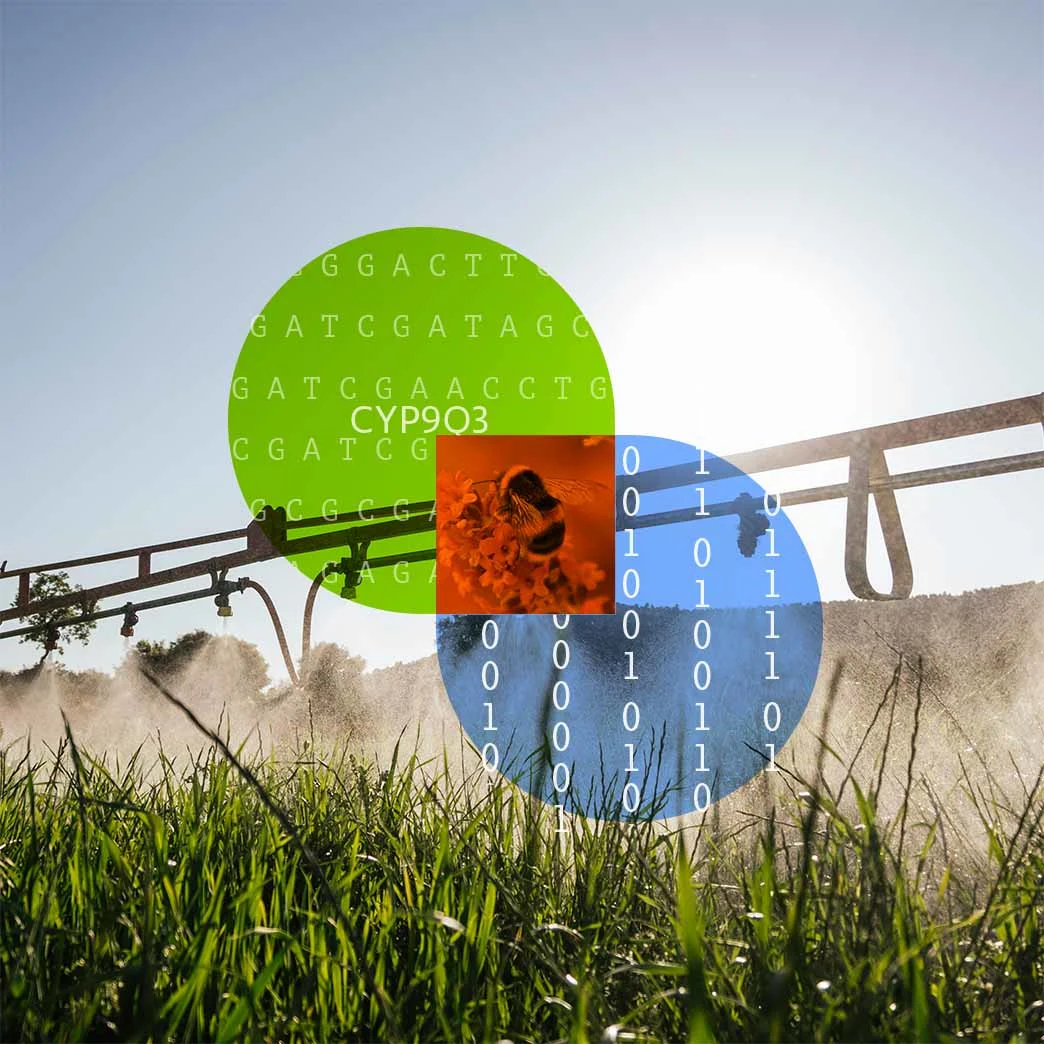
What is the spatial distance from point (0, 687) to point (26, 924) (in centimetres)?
427

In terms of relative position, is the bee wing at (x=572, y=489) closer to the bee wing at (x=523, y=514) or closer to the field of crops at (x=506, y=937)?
the bee wing at (x=523, y=514)

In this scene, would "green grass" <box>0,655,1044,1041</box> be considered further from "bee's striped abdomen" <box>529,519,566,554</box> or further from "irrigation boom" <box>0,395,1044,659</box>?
"bee's striped abdomen" <box>529,519,566,554</box>

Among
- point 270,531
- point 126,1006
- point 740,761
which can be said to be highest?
point 270,531

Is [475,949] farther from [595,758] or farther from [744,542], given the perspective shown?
[595,758]

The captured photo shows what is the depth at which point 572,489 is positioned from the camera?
8.25 ft

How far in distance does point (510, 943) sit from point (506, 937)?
10.4 inches

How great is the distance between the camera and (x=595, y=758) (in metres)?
2.60

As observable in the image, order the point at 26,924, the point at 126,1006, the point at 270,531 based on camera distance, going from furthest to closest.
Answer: the point at 270,531, the point at 26,924, the point at 126,1006

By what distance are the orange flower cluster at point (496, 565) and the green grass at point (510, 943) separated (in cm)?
110

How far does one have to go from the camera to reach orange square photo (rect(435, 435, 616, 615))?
2.50 m

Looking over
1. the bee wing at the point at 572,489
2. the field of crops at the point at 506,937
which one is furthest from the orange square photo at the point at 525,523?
the field of crops at the point at 506,937

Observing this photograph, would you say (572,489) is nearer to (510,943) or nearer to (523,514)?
(523,514)

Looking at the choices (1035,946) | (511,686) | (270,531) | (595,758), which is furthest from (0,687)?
(1035,946)

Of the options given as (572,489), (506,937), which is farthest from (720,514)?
(506,937)
